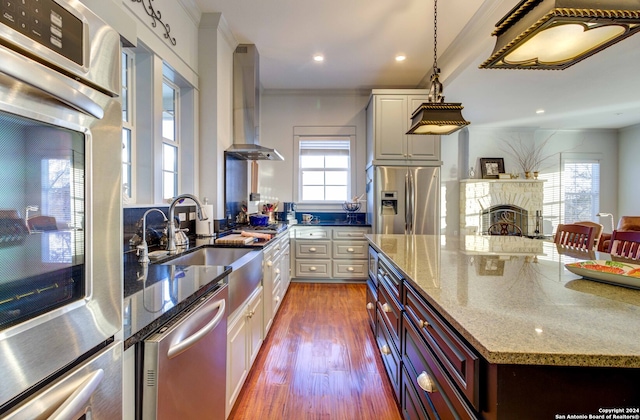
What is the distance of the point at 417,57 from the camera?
3.75 meters

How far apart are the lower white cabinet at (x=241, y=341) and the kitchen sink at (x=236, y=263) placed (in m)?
0.08

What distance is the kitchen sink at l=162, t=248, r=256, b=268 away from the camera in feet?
6.42

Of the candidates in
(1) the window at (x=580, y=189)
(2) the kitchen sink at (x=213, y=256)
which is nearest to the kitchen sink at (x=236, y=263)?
(2) the kitchen sink at (x=213, y=256)

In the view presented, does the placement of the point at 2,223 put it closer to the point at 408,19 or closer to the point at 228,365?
the point at 228,365

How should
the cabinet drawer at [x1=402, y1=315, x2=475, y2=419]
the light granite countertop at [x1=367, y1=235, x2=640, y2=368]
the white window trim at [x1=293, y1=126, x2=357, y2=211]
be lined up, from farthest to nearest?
the white window trim at [x1=293, y1=126, x2=357, y2=211]
the cabinet drawer at [x1=402, y1=315, x2=475, y2=419]
the light granite countertop at [x1=367, y1=235, x2=640, y2=368]

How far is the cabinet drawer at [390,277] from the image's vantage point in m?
1.59

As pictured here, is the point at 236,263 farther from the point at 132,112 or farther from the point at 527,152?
the point at 527,152

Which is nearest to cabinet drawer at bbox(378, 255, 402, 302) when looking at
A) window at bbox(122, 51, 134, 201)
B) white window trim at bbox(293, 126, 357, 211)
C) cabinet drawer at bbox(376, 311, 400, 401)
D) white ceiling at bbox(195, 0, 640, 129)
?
cabinet drawer at bbox(376, 311, 400, 401)

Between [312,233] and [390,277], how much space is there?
2.60 metres

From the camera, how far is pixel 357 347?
96.7 inches

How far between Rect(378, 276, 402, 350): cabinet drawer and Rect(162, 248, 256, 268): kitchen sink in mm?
1004

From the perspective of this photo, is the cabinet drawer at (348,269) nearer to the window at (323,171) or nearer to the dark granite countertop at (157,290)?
the window at (323,171)

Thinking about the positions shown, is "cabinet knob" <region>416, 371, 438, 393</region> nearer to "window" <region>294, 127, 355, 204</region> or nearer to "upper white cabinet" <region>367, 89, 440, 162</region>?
"upper white cabinet" <region>367, 89, 440, 162</region>

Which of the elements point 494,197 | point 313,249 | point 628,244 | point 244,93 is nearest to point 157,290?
point 244,93
